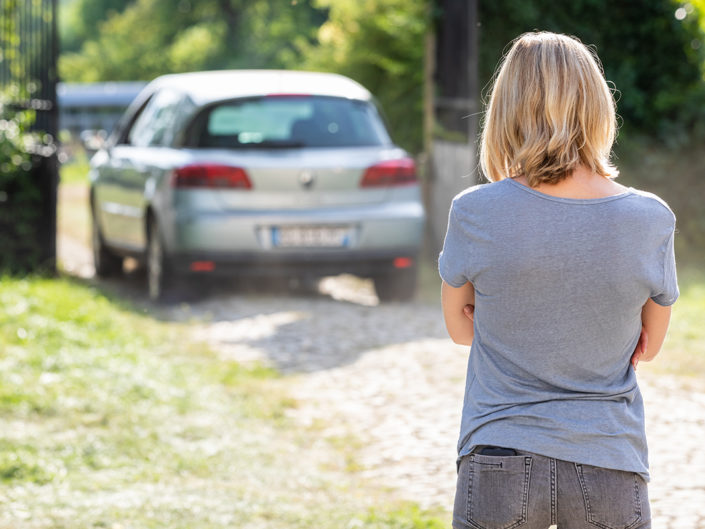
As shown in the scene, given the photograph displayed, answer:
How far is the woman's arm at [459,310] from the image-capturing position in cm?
249

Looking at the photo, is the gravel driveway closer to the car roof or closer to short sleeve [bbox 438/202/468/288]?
the car roof

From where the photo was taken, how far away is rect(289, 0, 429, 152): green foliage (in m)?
13.6

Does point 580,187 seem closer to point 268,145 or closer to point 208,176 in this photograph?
point 208,176

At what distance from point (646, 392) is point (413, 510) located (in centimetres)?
225

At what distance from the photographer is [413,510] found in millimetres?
4430

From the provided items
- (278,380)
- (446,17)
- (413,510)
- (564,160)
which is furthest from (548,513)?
(446,17)

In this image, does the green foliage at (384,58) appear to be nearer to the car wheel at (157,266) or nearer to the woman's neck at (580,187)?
the car wheel at (157,266)

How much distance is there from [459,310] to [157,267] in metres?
6.67

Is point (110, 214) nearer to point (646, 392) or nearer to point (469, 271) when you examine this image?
point (646, 392)

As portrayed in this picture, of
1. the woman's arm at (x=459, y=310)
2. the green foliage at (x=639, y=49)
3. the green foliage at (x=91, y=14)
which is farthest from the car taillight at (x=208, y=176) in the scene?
the green foliage at (x=91, y=14)

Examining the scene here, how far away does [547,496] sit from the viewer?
2334 mm

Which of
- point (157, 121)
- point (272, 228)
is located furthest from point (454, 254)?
point (157, 121)

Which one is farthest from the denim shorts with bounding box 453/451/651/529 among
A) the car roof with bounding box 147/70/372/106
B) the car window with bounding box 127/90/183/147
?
the car window with bounding box 127/90/183/147

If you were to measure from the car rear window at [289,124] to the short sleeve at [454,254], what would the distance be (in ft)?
21.3
